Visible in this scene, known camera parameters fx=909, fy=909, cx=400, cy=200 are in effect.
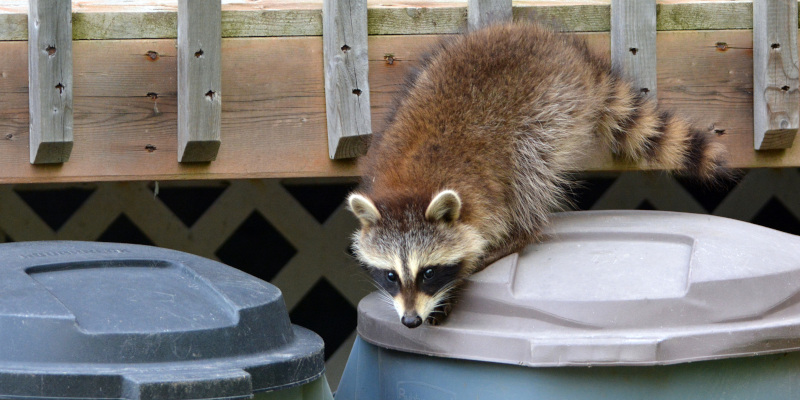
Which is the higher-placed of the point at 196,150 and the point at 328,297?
the point at 196,150

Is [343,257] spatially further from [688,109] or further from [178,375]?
[178,375]

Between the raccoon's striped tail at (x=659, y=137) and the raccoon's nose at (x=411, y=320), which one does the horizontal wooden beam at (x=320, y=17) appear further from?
the raccoon's nose at (x=411, y=320)

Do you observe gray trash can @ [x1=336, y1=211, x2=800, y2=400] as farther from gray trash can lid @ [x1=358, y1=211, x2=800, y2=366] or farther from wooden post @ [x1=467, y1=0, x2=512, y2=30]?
wooden post @ [x1=467, y1=0, x2=512, y2=30]

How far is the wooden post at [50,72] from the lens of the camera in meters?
2.60


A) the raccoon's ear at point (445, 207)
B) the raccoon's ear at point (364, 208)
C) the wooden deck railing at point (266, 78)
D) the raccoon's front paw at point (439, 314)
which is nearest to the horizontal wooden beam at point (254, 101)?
the wooden deck railing at point (266, 78)

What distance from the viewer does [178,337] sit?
1594 mm

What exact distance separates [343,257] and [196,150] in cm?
172

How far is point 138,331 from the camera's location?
156 cm

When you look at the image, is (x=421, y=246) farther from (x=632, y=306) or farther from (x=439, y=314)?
(x=632, y=306)

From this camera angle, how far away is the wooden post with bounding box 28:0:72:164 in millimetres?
2598

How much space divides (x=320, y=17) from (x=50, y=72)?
31.9 inches

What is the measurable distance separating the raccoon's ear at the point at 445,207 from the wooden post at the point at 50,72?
1.10 metres

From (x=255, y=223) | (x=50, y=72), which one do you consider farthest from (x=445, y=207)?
(x=255, y=223)

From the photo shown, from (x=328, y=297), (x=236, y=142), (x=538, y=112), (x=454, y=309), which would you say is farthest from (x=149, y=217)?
(x=454, y=309)
